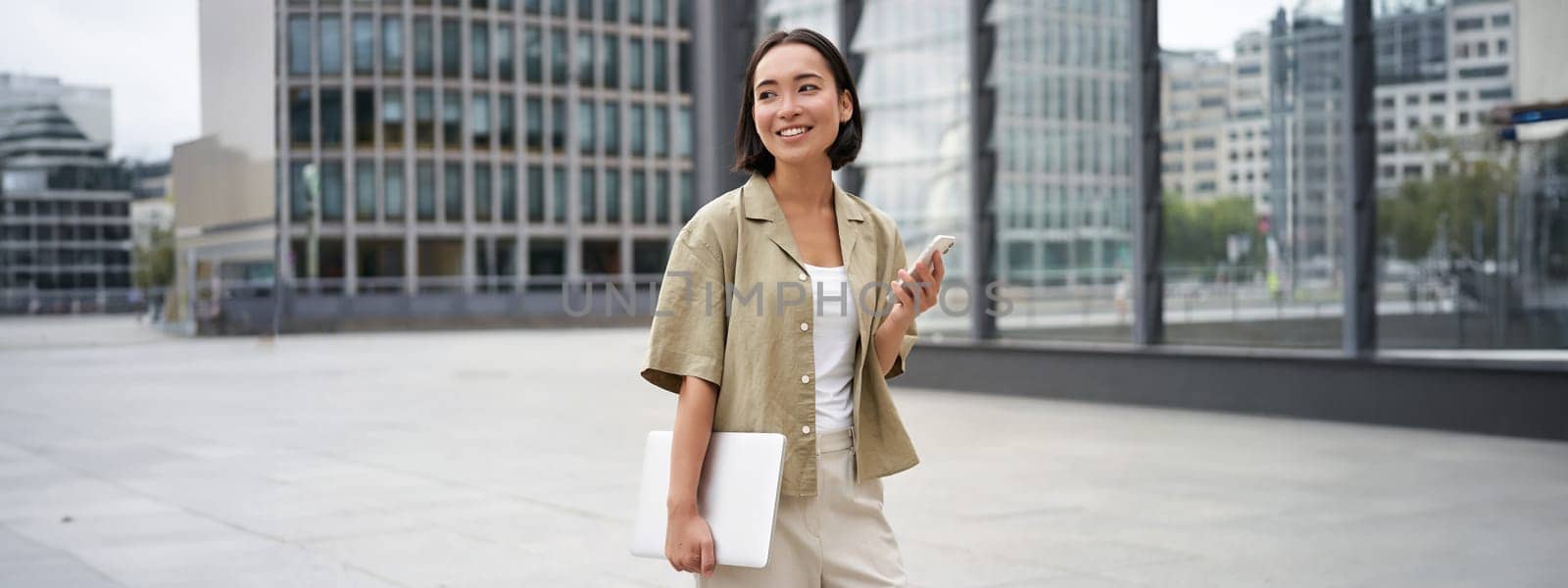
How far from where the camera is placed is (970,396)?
52.1 feet

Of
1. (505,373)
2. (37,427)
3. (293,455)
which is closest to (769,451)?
(293,455)

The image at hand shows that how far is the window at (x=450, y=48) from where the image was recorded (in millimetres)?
59219

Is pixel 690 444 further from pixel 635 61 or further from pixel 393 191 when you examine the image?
pixel 635 61

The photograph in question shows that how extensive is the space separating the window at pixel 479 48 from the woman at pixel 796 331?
59.6m

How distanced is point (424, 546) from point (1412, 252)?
34.4ft

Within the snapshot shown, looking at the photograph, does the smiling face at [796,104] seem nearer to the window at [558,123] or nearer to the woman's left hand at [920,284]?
the woman's left hand at [920,284]

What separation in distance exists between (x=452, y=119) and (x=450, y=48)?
2920 mm

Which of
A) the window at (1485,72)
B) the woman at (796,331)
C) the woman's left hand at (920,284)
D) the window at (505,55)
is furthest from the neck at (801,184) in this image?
the window at (505,55)

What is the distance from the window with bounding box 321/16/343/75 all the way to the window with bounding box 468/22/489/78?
210 inches

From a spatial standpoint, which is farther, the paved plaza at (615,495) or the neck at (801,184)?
the paved plaza at (615,495)

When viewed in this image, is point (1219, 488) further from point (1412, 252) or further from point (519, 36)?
point (519, 36)

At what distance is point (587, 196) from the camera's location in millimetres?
64875

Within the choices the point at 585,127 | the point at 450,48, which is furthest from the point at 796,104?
the point at 585,127

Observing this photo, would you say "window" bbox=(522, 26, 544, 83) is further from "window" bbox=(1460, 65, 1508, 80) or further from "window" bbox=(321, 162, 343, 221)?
"window" bbox=(1460, 65, 1508, 80)
